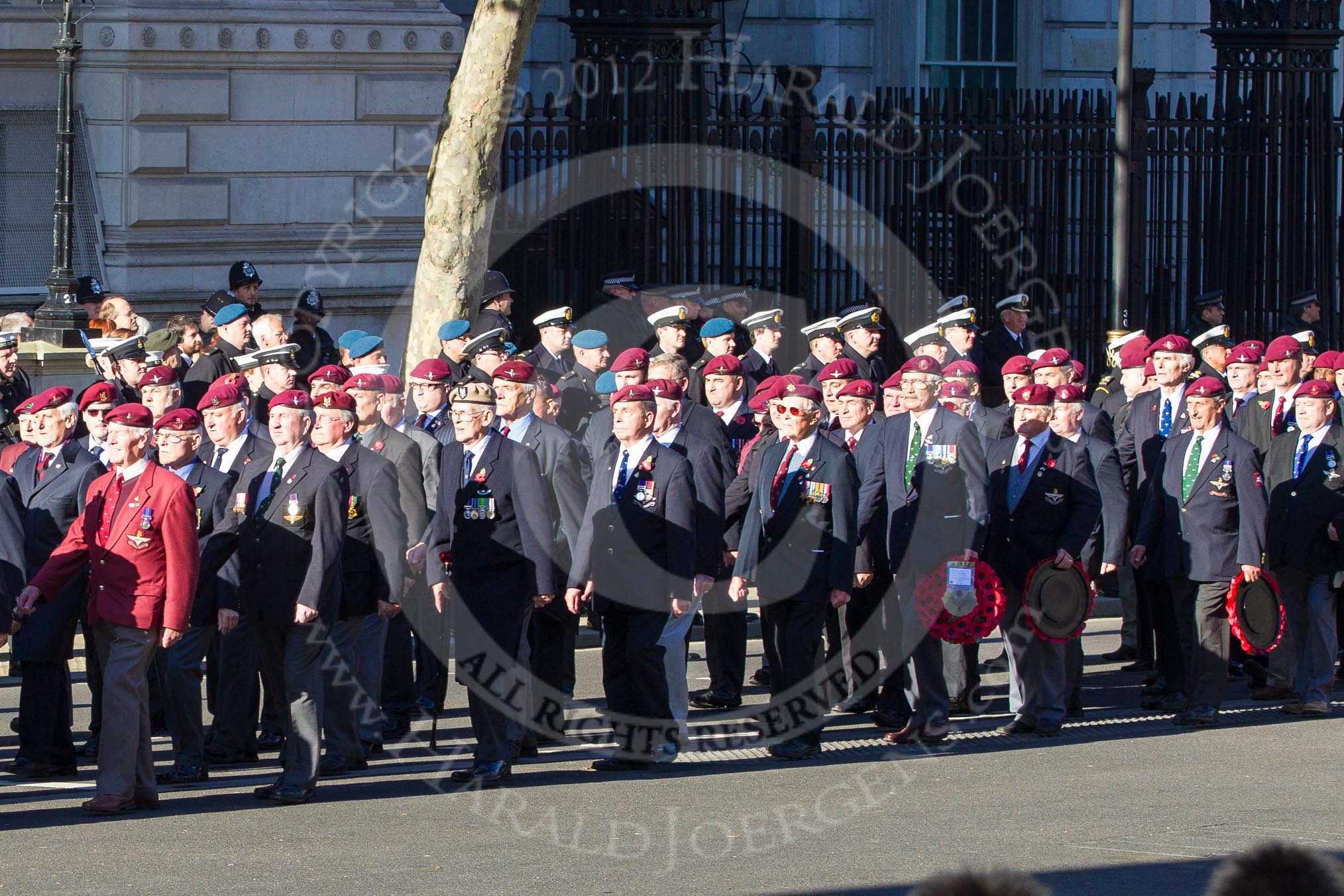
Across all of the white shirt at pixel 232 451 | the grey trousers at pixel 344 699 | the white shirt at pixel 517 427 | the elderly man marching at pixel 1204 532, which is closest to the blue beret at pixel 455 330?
the white shirt at pixel 517 427

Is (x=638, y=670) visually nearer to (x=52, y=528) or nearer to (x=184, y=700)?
(x=184, y=700)

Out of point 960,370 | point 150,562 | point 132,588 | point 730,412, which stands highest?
point 960,370

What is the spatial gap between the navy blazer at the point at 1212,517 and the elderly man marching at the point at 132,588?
206 inches

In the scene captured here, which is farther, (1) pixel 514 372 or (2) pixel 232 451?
(1) pixel 514 372

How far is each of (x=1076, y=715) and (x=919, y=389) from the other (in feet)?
6.55

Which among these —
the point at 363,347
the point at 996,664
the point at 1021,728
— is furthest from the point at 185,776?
the point at 996,664

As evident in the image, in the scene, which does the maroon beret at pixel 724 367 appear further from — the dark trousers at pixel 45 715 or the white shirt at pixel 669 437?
the dark trousers at pixel 45 715

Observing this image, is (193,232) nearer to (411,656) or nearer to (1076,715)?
(411,656)

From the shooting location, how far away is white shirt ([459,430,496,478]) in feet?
29.5

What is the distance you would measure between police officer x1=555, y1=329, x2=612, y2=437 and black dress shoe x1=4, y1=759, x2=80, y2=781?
4389 mm

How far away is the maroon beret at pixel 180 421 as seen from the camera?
29.5 feet

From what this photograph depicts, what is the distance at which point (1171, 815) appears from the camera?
809 cm

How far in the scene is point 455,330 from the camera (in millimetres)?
13227

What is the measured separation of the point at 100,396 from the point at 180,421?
1020mm
